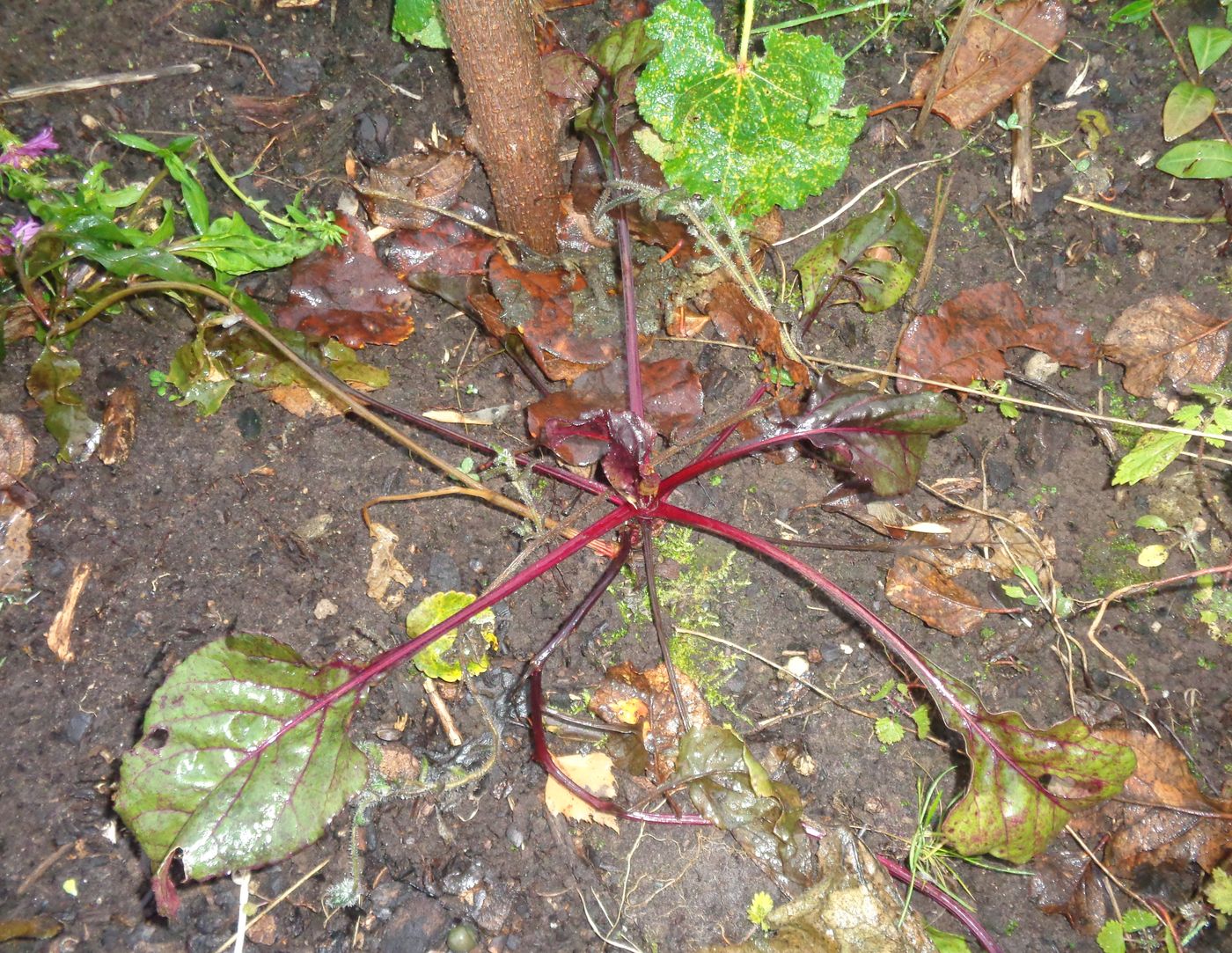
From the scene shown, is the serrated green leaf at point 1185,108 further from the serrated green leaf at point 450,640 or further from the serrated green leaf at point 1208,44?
the serrated green leaf at point 450,640

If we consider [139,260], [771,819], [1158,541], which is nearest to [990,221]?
[1158,541]

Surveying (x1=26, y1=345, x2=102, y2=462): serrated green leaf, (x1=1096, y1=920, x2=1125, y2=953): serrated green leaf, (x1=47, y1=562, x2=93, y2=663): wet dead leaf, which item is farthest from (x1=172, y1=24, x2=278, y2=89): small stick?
(x1=1096, y1=920, x2=1125, y2=953): serrated green leaf

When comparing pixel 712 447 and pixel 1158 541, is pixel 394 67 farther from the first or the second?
pixel 1158 541

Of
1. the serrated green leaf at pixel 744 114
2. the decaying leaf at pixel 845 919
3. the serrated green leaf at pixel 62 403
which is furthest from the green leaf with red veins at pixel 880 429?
the serrated green leaf at pixel 62 403

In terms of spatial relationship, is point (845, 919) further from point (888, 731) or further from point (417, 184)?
point (417, 184)

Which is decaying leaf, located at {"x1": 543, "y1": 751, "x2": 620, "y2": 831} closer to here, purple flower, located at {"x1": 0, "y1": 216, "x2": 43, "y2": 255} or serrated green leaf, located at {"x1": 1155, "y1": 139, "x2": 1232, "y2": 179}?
purple flower, located at {"x1": 0, "y1": 216, "x2": 43, "y2": 255}

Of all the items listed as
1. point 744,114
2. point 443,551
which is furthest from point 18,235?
point 744,114

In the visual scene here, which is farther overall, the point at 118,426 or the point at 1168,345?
the point at 1168,345
